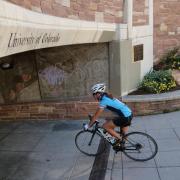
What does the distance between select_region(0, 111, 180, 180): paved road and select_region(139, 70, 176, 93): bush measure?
3.21 ft

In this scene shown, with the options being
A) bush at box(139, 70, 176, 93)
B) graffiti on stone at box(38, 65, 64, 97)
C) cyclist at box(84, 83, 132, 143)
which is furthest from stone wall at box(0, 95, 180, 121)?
cyclist at box(84, 83, 132, 143)

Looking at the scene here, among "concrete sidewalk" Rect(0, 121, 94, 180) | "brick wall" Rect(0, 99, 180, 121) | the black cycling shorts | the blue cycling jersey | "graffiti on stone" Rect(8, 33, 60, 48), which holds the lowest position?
"concrete sidewalk" Rect(0, 121, 94, 180)

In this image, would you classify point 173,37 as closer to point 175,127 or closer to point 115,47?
point 115,47

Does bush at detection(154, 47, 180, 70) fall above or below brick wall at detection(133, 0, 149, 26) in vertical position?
below

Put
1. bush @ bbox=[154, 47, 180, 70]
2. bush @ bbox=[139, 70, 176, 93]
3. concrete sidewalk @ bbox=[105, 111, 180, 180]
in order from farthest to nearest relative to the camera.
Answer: bush @ bbox=[154, 47, 180, 70]
bush @ bbox=[139, 70, 176, 93]
concrete sidewalk @ bbox=[105, 111, 180, 180]

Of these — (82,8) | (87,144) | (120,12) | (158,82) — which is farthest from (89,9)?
(158,82)

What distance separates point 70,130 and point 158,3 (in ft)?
19.4

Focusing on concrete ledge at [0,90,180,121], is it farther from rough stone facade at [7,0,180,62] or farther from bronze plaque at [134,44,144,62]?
rough stone facade at [7,0,180,62]

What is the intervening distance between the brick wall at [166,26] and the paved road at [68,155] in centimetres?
359

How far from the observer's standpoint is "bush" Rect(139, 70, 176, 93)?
10.1m

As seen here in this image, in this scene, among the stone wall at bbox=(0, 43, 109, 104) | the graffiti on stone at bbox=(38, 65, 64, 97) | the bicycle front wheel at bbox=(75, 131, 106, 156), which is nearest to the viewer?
the bicycle front wheel at bbox=(75, 131, 106, 156)

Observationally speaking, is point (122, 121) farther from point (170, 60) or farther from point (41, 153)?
point (170, 60)

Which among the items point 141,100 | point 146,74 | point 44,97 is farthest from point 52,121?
point 146,74

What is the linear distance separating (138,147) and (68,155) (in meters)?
1.51
